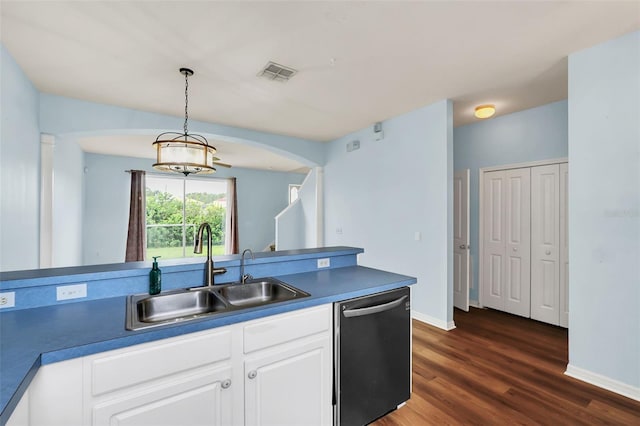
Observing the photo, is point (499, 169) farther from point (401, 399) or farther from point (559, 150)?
point (401, 399)

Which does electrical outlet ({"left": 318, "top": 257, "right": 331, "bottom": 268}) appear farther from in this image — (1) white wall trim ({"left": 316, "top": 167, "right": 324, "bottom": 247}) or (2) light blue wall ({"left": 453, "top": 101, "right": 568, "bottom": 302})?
(1) white wall trim ({"left": 316, "top": 167, "right": 324, "bottom": 247})

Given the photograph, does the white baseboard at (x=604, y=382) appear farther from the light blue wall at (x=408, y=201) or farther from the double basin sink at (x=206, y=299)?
the double basin sink at (x=206, y=299)

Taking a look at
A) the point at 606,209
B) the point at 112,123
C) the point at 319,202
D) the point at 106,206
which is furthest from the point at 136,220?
the point at 606,209

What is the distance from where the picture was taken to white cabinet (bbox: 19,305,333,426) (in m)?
1.03

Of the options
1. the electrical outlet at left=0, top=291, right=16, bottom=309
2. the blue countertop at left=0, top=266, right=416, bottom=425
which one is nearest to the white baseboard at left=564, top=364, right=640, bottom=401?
the blue countertop at left=0, top=266, right=416, bottom=425

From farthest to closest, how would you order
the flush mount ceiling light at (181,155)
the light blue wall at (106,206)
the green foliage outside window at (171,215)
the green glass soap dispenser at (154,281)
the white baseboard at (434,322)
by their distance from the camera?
the green foliage outside window at (171,215) → the light blue wall at (106,206) → the white baseboard at (434,322) → the flush mount ceiling light at (181,155) → the green glass soap dispenser at (154,281)

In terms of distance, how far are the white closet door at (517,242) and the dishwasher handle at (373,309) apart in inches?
111

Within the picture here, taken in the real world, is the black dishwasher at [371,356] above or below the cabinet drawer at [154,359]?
below

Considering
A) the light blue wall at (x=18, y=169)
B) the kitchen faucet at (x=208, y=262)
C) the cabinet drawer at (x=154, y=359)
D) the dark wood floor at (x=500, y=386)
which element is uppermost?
the light blue wall at (x=18, y=169)

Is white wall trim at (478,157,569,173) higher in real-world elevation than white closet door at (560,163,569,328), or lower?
higher

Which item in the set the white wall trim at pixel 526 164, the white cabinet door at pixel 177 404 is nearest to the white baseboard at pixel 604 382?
the white wall trim at pixel 526 164

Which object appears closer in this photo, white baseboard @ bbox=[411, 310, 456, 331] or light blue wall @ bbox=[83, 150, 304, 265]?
white baseboard @ bbox=[411, 310, 456, 331]

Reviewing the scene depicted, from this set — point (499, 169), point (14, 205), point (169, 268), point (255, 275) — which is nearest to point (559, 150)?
point (499, 169)

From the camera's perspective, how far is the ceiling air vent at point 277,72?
2.61 metres
